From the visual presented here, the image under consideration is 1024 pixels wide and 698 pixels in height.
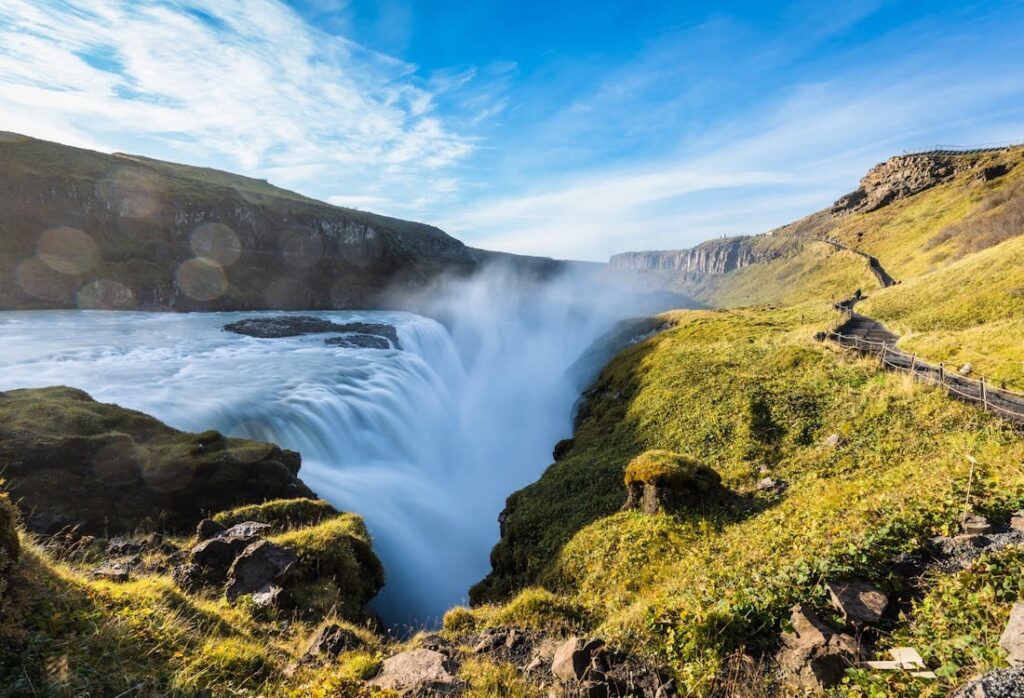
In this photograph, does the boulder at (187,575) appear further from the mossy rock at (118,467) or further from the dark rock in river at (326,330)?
the dark rock in river at (326,330)

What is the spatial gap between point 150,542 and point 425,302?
16982 cm

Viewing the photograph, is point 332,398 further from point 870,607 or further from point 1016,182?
point 1016,182

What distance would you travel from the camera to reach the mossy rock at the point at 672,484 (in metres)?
18.3

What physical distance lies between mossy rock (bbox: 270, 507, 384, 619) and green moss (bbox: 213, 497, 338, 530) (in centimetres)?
115

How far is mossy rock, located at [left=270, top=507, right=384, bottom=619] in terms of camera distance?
43.5 ft

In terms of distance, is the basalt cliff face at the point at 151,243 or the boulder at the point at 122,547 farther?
the basalt cliff face at the point at 151,243

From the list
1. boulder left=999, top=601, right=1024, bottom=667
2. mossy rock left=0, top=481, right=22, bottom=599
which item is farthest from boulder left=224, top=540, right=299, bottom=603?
boulder left=999, top=601, right=1024, bottom=667

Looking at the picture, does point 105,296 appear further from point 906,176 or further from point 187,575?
point 906,176

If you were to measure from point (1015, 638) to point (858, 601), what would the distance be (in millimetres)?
2773

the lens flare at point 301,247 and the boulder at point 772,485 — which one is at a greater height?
the lens flare at point 301,247

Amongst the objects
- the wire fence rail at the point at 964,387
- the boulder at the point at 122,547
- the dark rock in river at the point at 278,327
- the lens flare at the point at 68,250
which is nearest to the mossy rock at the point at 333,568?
the boulder at the point at 122,547

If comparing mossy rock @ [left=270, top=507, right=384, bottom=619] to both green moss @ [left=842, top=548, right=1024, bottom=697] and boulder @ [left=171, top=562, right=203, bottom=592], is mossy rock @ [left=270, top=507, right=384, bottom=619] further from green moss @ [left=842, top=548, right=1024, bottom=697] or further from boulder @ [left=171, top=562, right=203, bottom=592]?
green moss @ [left=842, top=548, right=1024, bottom=697]

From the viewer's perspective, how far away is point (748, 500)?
1797 cm

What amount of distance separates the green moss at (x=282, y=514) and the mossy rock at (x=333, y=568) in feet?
3.78
